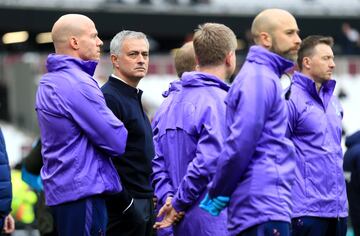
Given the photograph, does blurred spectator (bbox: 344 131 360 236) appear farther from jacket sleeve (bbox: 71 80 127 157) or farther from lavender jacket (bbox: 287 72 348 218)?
jacket sleeve (bbox: 71 80 127 157)

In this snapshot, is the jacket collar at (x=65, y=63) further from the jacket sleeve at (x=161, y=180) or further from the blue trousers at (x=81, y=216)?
the blue trousers at (x=81, y=216)

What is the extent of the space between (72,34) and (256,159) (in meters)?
2.08

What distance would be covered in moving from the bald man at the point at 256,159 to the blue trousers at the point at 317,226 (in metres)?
2.18

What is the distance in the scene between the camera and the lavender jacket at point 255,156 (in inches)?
285

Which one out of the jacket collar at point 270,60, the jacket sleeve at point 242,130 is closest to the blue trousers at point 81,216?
the jacket sleeve at point 242,130

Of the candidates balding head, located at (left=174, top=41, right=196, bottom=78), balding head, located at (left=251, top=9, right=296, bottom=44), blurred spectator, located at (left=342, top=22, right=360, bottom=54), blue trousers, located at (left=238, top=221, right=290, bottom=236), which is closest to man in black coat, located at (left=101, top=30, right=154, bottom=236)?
balding head, located at (left=174, top=41, right=196, bottom=78)

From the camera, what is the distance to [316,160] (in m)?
9.63

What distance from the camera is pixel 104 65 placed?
32.1 m

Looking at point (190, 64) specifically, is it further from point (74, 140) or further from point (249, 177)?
point (249, 177)

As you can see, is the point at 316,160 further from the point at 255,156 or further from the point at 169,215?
the point at 255,156

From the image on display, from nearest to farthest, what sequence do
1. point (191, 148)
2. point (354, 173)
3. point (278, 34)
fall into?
1. point (278, 34)
2. point (191, 148)
3. point (354, 173)

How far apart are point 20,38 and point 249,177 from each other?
35611mm

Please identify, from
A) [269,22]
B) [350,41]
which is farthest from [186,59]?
[350,41]

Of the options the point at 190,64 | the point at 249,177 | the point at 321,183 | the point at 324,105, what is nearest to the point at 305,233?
the point at 321,183
